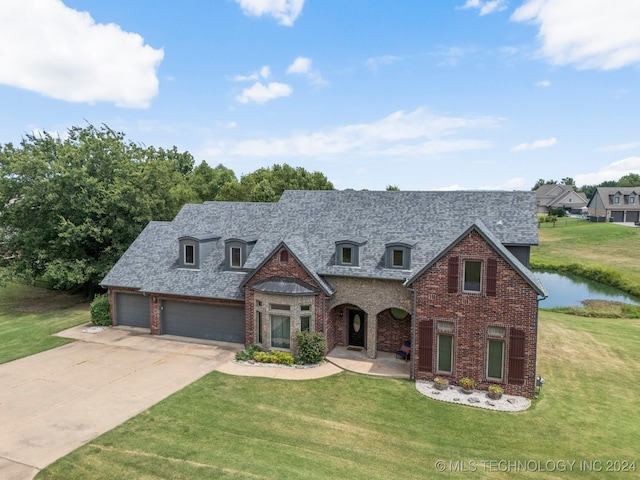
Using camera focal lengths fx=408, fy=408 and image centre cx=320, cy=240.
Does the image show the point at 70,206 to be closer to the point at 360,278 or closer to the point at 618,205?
the point at 360,278

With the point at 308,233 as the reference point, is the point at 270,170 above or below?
above

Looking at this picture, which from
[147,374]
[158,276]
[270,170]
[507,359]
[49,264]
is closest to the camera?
[507,359]

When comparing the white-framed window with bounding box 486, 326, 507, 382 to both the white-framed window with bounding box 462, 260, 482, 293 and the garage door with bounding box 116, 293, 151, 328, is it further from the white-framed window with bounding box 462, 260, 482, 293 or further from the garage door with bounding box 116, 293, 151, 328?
the garage door with bounding box 116, 293, 151, 328

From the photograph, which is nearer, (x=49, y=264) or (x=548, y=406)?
(x=548, y=406)

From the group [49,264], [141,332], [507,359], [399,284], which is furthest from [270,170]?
[507,359]

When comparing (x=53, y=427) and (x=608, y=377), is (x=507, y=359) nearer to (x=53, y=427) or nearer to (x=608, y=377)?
(x=608, y=377)

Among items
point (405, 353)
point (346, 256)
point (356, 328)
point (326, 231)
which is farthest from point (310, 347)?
point (326, 231)

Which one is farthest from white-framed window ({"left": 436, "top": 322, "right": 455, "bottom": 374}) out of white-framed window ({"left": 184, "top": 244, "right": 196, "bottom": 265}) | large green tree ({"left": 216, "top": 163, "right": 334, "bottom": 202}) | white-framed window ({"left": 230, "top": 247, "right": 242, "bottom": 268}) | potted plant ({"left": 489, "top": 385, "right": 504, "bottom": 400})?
large green tree ({"left": 216, "top": 163, "right": 334, "bottom": 202})

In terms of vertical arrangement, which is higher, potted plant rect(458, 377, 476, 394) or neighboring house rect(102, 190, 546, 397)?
neighboring house rect(102, 190, 546, 397)
